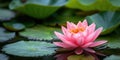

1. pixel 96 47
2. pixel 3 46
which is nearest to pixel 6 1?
pixel 3 46

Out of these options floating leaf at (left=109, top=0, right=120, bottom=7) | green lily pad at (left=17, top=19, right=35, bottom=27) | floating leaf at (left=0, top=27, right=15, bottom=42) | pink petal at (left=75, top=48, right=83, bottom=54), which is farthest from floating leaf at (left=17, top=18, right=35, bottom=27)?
pink petal at (left=75, top=48, right=83, bottom=54)

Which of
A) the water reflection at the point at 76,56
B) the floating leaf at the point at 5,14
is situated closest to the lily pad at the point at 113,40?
the water reflection at the point at 76,56

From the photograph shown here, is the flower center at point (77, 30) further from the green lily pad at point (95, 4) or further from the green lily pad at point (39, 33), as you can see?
the green lily pad at point (95, 4)

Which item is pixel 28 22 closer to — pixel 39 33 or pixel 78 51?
pixel 39 33

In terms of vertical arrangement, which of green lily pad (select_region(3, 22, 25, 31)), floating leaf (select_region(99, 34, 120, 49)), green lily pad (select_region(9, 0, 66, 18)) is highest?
green lily pad (select_region(9, 0, 66, 18))

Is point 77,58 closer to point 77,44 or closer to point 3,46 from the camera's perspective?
point 77,44

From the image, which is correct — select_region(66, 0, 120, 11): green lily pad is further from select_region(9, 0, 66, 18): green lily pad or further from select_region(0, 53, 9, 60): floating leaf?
select_region(0, 53, 9, 60): floating leaf
